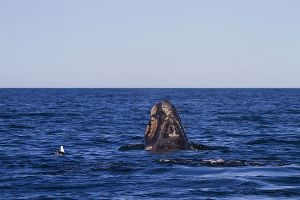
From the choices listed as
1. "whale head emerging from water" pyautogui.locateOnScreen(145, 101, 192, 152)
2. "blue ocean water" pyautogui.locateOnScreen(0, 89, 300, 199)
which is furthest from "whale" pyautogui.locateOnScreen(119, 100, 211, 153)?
"blue ocean water" pyautogui.locateOnScreen(0, 89, 300, 199)

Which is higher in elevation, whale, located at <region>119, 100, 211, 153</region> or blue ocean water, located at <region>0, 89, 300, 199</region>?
whale, located at <region>119, 100, 211, 153</region>

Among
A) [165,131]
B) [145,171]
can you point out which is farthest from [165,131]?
[145,171]

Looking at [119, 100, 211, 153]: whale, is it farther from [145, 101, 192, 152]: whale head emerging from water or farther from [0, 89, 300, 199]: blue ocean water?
[0, 89, 300, 199]: blue ocean water

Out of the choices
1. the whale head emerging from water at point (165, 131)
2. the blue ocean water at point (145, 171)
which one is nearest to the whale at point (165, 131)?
→ the whale head emerging from water at point (165, 131)

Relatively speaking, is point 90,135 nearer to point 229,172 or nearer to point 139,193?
point 229,172

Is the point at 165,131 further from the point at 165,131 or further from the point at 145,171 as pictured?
the point at 145,171

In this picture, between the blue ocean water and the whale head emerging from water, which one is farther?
the whale head emerging from water

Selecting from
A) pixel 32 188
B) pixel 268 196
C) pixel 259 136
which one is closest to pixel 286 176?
pixel 268 196

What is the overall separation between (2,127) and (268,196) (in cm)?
2729

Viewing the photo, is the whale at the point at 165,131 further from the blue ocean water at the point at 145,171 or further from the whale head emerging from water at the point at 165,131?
the blue ocean water at the point at 145,171

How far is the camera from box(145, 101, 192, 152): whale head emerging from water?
71.0 feet

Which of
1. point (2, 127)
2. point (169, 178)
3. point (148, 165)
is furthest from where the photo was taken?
point (2, 127)

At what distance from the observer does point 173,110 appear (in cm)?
2214

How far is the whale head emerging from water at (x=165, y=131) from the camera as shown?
2164 cm
